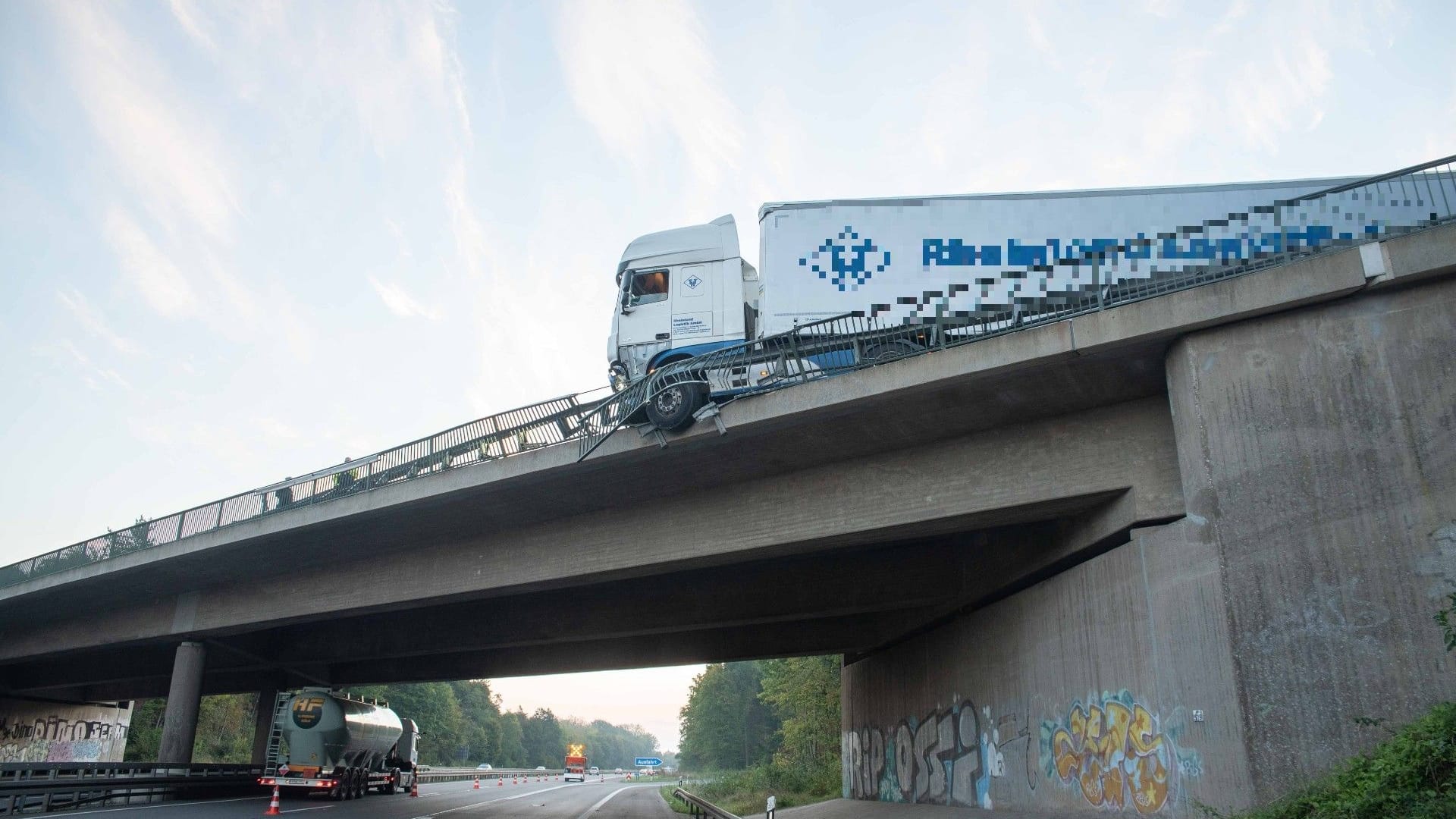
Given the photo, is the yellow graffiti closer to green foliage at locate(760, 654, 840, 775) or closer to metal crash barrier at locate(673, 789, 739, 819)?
metal crash barrier at locate(673, 789, 739, 819)

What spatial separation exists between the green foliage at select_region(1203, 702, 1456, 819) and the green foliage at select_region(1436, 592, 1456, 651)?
0.61 meters

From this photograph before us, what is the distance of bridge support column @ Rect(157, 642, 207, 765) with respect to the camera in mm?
27703

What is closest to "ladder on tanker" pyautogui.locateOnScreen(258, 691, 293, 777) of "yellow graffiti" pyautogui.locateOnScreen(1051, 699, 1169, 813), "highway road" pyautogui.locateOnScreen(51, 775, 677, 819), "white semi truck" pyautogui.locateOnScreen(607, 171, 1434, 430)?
"highway road" pyautogui.locateOnScreen(51, 775, 677, 819)

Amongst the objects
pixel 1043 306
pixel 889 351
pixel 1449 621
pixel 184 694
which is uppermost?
pixel 1043 306

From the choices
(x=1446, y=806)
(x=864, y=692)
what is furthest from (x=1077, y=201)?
(x=864, y=692)

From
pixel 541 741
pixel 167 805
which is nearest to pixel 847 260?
pixel 167 805

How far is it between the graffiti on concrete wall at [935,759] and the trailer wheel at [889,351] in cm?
684

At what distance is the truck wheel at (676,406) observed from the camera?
15.5m

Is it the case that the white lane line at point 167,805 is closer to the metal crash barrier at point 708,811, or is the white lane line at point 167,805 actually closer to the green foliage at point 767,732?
the metal crash barrier at point 708,811

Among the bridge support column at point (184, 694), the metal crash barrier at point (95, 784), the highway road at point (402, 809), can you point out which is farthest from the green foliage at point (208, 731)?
the metal crash barrier at point (95, 784)

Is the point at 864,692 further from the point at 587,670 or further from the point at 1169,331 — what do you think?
the point at 1169,331

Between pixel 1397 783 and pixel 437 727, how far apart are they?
111m

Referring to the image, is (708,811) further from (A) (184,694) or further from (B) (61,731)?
(B) (61,731)

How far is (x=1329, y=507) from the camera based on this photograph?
10.8m
